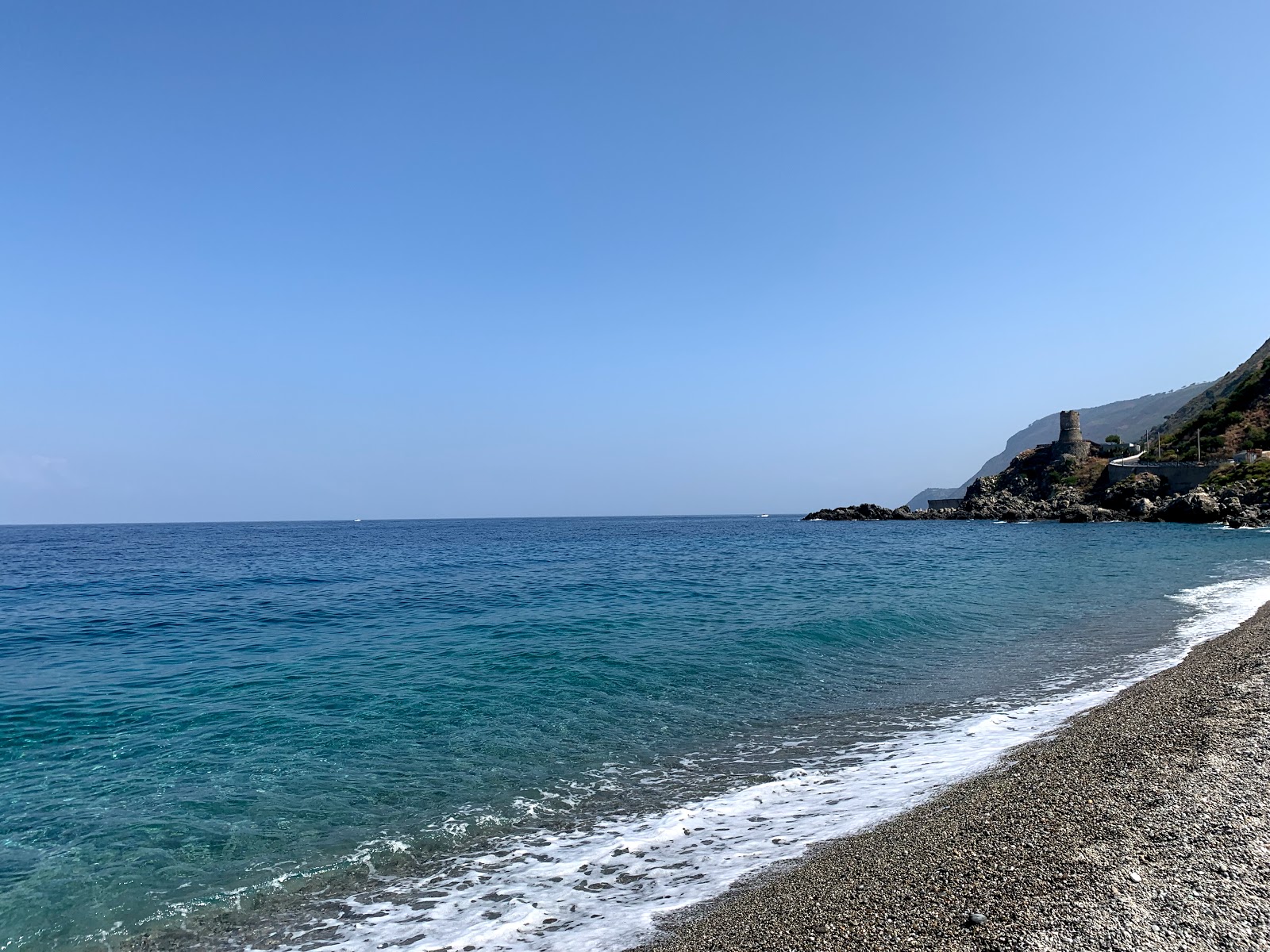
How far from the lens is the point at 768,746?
1180cm

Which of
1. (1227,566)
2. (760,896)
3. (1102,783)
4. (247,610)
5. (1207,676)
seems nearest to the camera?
(760,896)

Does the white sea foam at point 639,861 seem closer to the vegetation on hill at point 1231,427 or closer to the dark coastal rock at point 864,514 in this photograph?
the vegetation on hill at point 1231,427

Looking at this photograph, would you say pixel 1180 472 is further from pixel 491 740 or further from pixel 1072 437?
pixel 491 740

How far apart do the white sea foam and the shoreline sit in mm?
487

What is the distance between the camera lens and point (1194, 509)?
76938mm

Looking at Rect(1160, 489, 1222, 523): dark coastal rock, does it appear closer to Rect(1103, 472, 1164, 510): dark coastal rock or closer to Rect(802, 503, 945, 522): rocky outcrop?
Rect(1103, 472, 1164, 510): dark coastal rock

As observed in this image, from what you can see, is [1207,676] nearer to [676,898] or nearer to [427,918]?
[676,898]

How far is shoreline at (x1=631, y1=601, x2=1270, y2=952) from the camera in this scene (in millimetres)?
5129

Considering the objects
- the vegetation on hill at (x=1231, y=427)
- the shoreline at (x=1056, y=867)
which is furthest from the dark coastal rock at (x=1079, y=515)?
the shoreline at (x=1056, y=867)

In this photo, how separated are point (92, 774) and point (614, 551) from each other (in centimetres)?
5500

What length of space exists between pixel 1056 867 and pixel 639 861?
4.35 metres

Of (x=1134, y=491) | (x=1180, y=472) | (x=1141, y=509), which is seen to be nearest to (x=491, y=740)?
(x=1141, y=509)

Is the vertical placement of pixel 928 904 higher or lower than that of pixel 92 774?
higher

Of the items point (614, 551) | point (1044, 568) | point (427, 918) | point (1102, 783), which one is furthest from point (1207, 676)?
point (614, 551)
